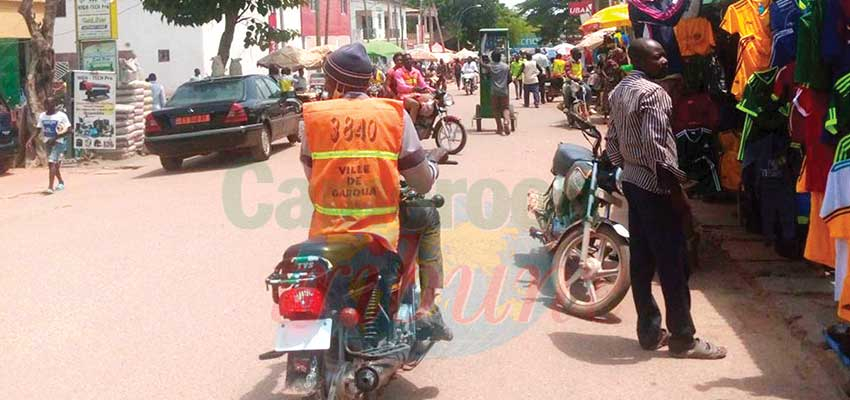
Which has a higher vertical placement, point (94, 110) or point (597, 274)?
point (94, 110)

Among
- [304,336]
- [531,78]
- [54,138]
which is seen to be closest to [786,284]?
[304,336]

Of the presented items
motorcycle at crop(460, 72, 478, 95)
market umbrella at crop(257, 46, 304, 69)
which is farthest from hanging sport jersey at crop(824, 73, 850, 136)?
motorcycle at crop(460, 72, 478, 95)

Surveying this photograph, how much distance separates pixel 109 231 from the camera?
31.6 feet

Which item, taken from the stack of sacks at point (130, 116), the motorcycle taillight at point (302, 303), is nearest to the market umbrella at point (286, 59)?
the stack of sacks at point (130, 116)

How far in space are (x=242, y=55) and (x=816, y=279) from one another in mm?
37856

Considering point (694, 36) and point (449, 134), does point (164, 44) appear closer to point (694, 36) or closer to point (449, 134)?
point (449, 134)

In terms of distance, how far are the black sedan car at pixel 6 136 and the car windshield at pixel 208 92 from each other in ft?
9.29

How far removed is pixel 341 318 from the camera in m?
3.94

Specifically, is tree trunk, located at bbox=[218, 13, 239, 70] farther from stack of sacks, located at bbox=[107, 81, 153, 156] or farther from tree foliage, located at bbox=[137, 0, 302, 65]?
stack of sacks, located at bbox=[107, 81, 153, 156]

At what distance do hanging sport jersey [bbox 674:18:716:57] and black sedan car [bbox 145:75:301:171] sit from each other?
8.73 metres

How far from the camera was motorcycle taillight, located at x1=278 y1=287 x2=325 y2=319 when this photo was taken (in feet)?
12.4

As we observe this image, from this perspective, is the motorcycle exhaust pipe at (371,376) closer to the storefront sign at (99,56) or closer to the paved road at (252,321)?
the paved road at (252,321)

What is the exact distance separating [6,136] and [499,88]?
9.03 metres

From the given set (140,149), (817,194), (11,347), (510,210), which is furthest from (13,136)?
(817,194)
